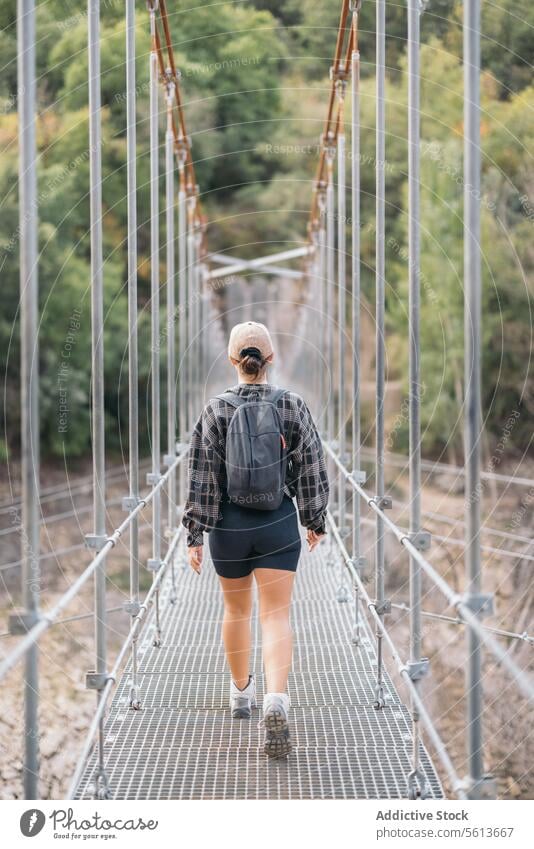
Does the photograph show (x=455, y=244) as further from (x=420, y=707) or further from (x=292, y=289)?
Result: (x=420, y=707)

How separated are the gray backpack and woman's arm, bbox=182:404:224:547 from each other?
3 cm

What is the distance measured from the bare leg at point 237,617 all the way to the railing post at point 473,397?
25.7 inches

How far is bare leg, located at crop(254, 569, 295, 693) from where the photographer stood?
2.11 m

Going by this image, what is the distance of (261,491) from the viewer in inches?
81.8

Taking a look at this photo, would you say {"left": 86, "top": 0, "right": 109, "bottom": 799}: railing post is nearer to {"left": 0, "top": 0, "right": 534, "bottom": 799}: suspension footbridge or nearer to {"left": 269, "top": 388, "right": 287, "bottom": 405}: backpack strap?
{"left": 0, "top": 0, "right": 534, "bottom": 799}: suspension footbridge

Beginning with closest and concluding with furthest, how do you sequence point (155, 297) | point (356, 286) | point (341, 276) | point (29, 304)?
point (29, 304) < point (356, 286) < point (155, 297) < point (341, 276)

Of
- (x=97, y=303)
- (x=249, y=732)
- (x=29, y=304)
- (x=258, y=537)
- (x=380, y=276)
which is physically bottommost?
(x=249, y=732)

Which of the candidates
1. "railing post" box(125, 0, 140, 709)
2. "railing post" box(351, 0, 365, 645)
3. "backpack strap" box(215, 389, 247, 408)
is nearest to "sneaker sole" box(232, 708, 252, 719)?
"railing post" box(125, 0, 140, 709)

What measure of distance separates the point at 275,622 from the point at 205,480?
29 centimetres

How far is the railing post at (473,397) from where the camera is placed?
1542 millimetres

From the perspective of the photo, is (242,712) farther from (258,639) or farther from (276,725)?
(258,639)

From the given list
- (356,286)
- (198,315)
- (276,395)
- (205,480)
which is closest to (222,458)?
(205,480)

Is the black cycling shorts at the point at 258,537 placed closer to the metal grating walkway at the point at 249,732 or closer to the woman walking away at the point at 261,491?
the woman walking away at the point at 261,491

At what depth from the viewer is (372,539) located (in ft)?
37.4
